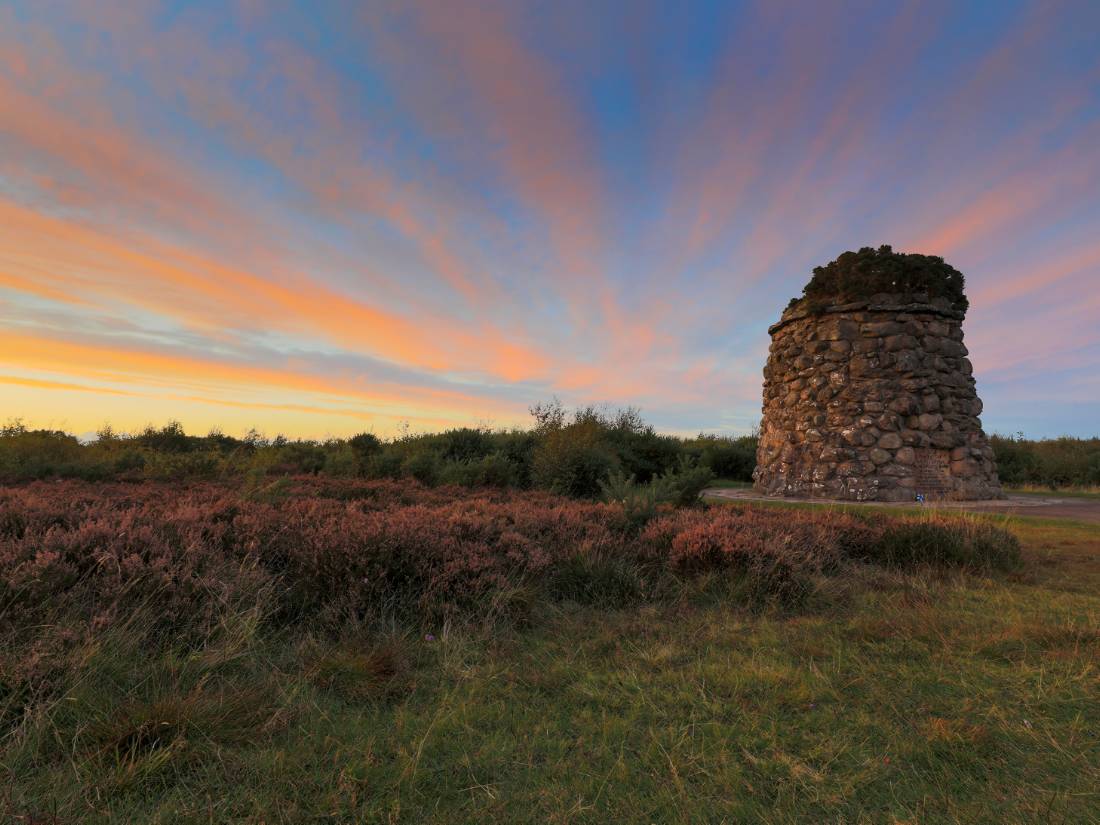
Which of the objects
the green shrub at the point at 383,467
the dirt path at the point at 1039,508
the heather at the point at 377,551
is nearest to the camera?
the heather at the point at 377,551

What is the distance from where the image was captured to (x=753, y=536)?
5691mm

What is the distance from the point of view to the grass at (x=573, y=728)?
218 cm

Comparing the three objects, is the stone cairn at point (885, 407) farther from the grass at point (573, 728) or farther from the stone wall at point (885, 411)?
the grass at point (573, 728)

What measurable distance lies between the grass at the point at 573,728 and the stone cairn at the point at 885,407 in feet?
32.4

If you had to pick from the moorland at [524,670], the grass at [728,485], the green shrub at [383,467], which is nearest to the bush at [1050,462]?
the grass at [728,485]

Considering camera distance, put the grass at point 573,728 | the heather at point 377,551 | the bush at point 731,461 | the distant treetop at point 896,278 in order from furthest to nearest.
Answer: the bush at point 731,461 < the distant treetop at point 896,278 < the heather at point 377,551 < the grass at point 573,728

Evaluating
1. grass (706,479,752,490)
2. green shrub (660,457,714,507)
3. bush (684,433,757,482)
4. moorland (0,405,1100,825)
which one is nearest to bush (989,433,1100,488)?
bush (684,433,757,482)

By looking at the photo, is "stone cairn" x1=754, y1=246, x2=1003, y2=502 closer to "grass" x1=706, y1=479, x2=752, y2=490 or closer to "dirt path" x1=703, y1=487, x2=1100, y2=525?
"dirt path" x1=703, y1=487, x2=1100, y2=525

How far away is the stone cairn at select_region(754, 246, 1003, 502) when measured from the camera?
13.2 meters

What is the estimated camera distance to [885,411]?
43.9 ft

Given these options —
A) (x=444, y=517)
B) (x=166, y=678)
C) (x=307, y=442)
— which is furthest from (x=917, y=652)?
(x=307, y=442)

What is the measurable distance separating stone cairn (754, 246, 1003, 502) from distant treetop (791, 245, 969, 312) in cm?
8

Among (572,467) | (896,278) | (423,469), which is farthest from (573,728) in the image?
(896,278)

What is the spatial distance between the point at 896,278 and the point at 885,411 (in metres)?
3.54
